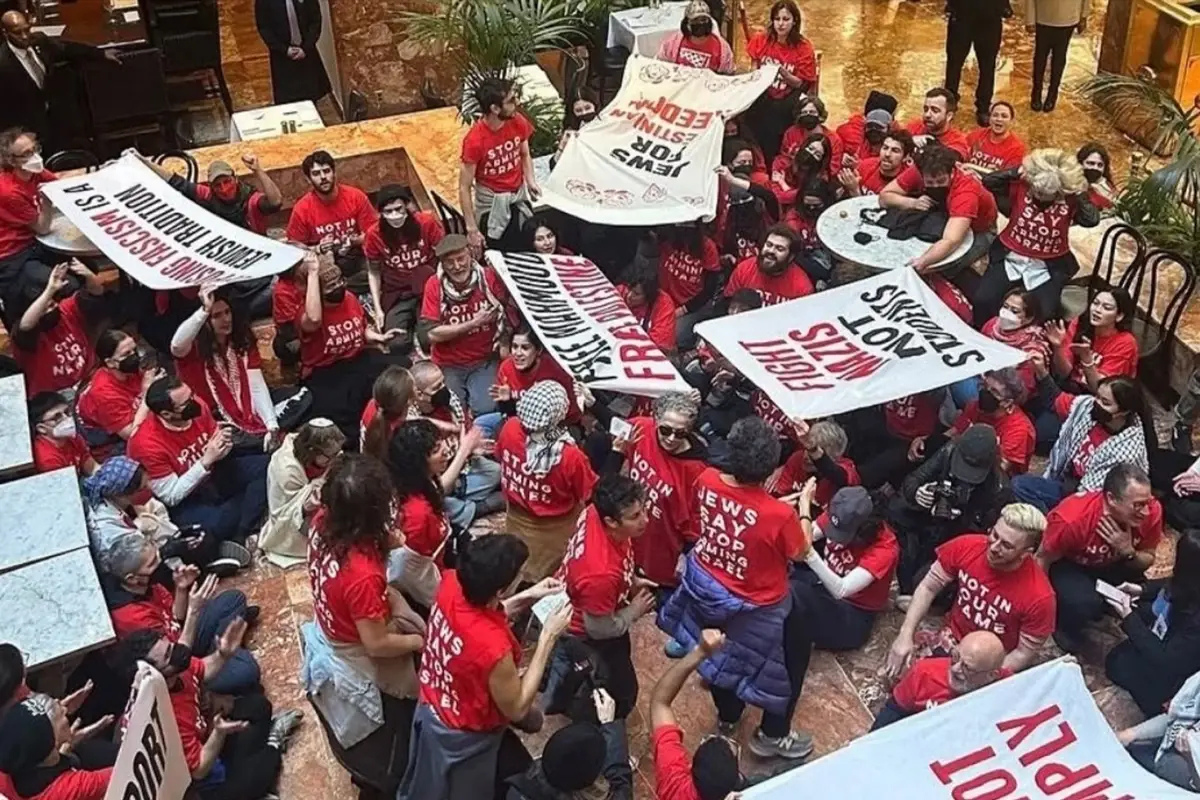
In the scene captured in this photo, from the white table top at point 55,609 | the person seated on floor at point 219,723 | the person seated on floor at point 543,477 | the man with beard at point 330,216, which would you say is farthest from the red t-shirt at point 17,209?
the person seated on floor at point 543,477

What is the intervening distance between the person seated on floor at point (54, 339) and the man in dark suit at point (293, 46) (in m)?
4.15

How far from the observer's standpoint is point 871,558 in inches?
196

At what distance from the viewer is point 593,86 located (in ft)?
32.9

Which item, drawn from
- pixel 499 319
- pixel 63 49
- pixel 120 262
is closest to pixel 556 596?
pixel 499 319

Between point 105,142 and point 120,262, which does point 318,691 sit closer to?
point 120,262

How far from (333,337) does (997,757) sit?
404 cm

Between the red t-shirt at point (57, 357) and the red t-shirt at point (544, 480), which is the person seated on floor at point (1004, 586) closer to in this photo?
the red t-shirt at point (544, 480)

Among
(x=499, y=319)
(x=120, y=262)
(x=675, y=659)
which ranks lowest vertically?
(x=675, y=659)

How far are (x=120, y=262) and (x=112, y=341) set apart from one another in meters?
0.76

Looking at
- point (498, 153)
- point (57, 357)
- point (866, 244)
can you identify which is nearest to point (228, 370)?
point (57, 357)

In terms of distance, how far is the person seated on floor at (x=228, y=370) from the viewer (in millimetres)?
6133

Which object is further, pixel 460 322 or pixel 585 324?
pixel 460 322

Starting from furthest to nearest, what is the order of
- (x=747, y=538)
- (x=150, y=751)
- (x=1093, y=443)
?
(x=1093, y=443), (x=747, y=538), (x=150, y=751)

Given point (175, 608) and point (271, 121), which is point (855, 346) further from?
point (271, 121)
